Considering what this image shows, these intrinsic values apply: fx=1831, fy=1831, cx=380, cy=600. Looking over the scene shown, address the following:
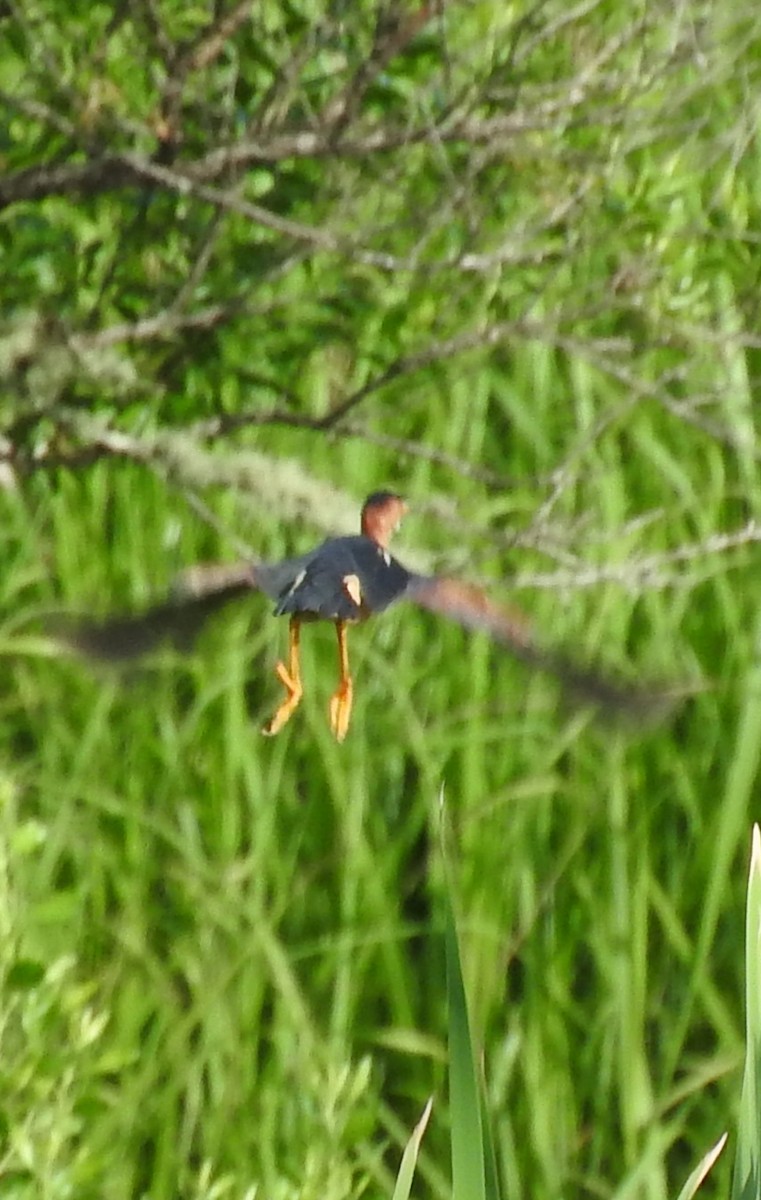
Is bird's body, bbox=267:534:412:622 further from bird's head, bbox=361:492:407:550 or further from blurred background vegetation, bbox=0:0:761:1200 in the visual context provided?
blurred background vegetation, bbox=0:0:761:1200

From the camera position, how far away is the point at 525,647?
0.51 m

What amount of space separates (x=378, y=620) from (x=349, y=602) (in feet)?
3.12

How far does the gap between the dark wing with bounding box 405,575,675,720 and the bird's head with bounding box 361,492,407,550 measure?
0.02 metres

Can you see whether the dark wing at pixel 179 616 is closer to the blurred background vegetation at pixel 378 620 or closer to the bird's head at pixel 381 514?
the bird's head at pixel 381 514

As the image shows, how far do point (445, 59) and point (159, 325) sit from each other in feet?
0.87

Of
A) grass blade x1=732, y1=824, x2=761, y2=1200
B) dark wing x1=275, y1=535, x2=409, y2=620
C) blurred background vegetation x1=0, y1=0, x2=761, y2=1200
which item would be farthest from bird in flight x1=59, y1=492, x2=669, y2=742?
blurred background vegetation x1=0, y1=0, x2=761, y2=1200

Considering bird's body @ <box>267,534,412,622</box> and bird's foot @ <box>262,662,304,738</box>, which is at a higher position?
bird's body @ <box>267,534,412,622</box>

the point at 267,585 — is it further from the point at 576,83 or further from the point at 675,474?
the point at 675,474

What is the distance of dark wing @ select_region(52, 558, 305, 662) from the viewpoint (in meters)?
0.51

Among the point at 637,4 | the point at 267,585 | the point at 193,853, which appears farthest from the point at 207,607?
the point at 637,4

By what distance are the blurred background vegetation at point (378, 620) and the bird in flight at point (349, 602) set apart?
2.07 ft

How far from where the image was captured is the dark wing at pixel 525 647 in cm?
50

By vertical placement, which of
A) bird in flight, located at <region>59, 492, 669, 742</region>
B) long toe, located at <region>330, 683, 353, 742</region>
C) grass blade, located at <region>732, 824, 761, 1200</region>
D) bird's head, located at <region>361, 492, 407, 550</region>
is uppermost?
bird's head, located at <region>361, 492, 407, 550</region>

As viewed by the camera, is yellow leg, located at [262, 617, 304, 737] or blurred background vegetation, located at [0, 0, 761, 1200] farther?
blurred background vegetation, located at [0, 0, 761, 1200]
